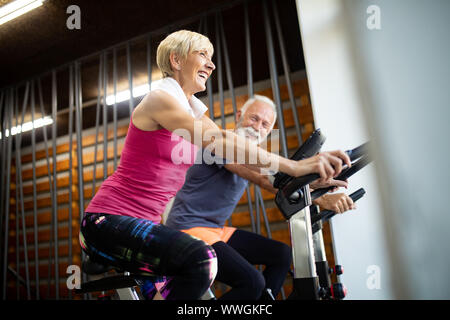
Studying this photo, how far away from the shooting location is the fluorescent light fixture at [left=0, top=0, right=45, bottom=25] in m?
1.39

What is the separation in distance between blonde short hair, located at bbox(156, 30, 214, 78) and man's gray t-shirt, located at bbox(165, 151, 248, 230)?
556 mm

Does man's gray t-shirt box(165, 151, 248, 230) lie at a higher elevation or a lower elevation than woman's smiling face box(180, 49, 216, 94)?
lower

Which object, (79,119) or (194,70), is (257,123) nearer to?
(194,70)

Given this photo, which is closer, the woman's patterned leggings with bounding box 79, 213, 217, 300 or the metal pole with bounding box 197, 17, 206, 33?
the woman's patterned leggings with bounding box 79, 213, 217, 300

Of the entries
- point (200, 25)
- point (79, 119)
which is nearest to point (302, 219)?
point (200, 25)

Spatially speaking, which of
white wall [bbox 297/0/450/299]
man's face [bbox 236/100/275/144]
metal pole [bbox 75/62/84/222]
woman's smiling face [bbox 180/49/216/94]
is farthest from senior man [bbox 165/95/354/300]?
metal pole [bbox 75/62/84/222]

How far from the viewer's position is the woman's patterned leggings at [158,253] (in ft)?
2.53

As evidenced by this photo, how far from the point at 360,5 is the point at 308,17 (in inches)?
46.9

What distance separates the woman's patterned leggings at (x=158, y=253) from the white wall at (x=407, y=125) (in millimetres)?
416

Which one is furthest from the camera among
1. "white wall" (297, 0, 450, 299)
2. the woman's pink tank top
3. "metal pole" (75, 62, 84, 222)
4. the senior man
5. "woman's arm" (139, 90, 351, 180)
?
"metal pole" (75, 62, 84, 222)

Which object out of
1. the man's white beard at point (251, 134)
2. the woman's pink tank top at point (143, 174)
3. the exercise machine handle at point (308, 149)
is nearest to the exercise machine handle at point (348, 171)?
the exercise machine handle at point (308, 149)

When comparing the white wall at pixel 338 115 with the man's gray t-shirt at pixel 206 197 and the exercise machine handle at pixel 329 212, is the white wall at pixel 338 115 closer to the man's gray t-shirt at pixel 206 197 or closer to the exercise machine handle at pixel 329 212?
the exercise machine handle at pixel 329 212

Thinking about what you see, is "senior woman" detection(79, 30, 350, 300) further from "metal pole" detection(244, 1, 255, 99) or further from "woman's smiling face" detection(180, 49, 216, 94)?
"metal pole" detection(244, 1, 255, 99)
